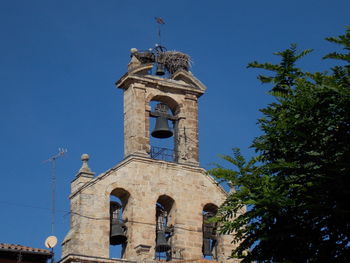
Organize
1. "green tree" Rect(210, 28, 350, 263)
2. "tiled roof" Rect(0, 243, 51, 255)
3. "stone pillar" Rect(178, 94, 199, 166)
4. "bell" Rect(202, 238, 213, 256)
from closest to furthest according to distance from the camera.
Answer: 1. "green tree" Rect(210, 28, 350, 263)
2. "tiled roof" Rect(0, 243, 51, 255)
3. "bell" Rect(202, 238, 213, 256)
4. "stone pillar" Rect(178, 94, 199, 166)

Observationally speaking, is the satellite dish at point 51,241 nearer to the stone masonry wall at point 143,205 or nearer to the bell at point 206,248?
the stone masonry wall at point 143,205

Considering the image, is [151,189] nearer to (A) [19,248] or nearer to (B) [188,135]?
(B) [188,135]

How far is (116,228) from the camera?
116 feet

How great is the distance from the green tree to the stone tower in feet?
45.5

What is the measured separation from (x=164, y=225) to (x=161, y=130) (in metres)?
3.60

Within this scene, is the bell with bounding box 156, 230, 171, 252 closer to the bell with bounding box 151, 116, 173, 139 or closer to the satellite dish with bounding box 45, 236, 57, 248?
the bell with bounding box 151, 116, 173, 139

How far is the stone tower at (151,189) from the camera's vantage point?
114ft

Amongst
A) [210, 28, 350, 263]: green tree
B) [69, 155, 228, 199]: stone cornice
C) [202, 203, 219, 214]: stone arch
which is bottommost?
[210, 28, 350, 263]: green tree

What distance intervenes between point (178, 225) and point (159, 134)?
3.57 metres

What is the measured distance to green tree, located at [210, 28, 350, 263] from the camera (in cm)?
1944

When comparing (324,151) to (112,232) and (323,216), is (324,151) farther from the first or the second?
(112,232)

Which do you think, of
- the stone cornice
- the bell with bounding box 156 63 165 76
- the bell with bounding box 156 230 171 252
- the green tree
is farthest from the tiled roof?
the green tree

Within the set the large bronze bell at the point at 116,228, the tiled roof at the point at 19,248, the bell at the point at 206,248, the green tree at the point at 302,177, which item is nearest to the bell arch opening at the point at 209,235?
the bell at the point at 206,248

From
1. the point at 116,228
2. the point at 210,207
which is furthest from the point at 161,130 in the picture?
the point at 116,228
